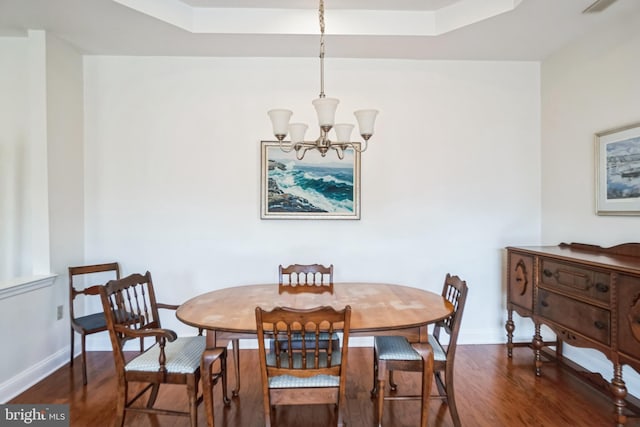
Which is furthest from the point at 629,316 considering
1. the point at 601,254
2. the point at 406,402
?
the point at 406,402

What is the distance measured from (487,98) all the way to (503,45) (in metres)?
0.49

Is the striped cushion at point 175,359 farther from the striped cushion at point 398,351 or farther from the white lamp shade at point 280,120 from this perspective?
the white lamp shade at point 280,120

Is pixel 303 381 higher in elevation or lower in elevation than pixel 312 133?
lower

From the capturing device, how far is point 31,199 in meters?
2.85

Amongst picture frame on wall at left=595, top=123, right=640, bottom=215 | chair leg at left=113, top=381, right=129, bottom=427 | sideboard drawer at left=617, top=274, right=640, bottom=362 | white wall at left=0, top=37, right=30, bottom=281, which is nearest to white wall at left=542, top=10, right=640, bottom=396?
picture frame on wall at left=595, top=123, right=640, bottom=215

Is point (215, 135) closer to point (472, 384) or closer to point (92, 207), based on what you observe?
point (92, 207)

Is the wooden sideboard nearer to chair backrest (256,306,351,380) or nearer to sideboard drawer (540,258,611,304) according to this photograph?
sideboard drawer (540,258,611,304)

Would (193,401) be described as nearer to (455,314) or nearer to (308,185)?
(455,314)

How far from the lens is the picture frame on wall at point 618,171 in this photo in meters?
→ 2.42

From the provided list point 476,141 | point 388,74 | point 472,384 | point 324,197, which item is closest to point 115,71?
point 324,197

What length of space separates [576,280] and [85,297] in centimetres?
408

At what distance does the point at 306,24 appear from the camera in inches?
110

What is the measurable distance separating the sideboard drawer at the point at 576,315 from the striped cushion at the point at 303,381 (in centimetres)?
165

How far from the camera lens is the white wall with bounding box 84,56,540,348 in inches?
128
